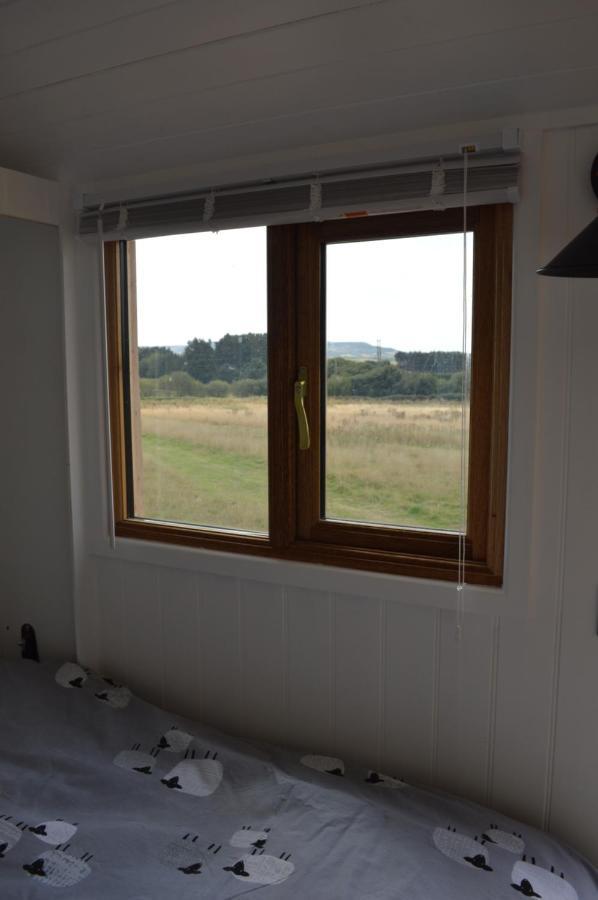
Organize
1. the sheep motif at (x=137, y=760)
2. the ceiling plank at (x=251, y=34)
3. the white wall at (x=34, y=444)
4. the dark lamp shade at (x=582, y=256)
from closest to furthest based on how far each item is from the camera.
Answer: the dark lamp shade at (x=582, y=256)
the ceiling plank at (x=251, y=34)
the sheep motif at (x=137, y=760)
the white wall at (x=34, y=444)

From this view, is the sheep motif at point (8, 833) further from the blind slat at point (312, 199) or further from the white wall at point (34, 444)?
the blind slat at point (312, 199)

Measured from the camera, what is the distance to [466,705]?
1.74m

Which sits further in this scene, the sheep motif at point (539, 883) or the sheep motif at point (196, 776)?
the sheep motif at point (196, 776)

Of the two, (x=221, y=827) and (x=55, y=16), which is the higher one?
(x=55, y=16)

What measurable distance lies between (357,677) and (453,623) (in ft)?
1.03

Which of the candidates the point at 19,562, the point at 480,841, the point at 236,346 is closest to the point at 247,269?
the point at 236,346

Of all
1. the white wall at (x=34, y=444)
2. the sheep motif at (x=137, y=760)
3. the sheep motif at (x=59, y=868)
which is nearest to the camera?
the sheep motif at (x=59, y=868)

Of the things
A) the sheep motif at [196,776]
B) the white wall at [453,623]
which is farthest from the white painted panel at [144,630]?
the sheep motif at [196,776]

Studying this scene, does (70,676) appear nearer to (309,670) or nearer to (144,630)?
(144,630)

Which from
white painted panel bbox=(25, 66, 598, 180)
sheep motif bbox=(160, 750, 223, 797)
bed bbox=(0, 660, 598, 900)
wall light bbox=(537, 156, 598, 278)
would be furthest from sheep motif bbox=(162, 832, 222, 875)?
white painted panel bbox=(25, 66, 598, 180)

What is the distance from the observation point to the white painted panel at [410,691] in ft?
5.84

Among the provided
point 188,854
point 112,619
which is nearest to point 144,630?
point 112,619

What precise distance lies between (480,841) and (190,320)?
1.53 meters

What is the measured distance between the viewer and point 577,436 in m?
1.58
